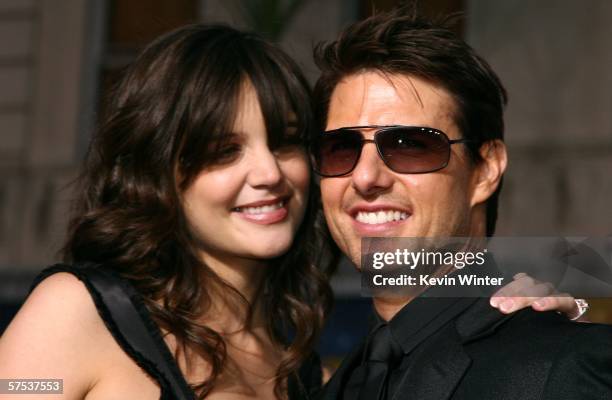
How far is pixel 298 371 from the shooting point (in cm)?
392

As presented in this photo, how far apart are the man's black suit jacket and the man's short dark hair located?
67 centimetres

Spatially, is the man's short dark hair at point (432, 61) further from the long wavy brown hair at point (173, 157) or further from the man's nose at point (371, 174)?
the long wavy brown hair at point (173, 157)

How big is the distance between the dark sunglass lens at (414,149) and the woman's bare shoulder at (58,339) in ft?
3.79

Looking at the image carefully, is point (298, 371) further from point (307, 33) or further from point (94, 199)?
point (307, 33)

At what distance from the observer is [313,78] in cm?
694

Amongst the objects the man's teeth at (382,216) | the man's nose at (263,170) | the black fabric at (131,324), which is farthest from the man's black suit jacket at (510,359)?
the man's nose at (263,170)

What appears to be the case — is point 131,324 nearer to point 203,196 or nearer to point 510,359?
point 203,196

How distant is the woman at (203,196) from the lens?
11.7 feet

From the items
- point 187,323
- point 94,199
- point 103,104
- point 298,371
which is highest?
point 103,104

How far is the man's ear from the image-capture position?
3.31 m

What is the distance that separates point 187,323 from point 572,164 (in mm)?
5154

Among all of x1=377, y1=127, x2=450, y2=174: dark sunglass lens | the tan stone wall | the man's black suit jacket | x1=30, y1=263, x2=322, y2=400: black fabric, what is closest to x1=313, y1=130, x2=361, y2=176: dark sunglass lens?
x1=377, y1=127, x2=450, y2=174: dark sunglass lens

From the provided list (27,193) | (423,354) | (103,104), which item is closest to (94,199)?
(103,104)

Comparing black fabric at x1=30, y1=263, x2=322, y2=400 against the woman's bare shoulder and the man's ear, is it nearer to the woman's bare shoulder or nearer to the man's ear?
the woman's bare shoulder
